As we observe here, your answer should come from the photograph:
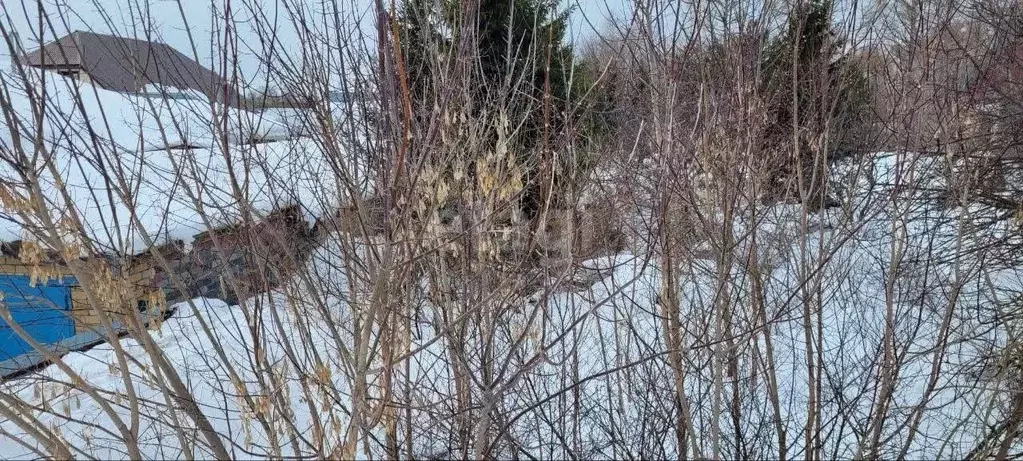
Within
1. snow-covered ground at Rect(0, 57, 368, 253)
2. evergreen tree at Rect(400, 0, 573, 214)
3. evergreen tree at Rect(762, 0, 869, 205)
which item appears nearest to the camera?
snow-covered ground at Rect(0, 57, 368, 253)

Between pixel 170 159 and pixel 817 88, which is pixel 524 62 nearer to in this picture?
pixel 817 88

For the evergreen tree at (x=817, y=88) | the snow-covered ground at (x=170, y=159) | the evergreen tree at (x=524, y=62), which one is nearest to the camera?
the snow-covered ground at (x=170, y=159)

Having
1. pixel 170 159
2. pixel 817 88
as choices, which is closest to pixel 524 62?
pixel 817 88

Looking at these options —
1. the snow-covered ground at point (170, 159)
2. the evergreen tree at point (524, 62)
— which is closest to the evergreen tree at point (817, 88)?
the evergreen tree at point (524, 62)

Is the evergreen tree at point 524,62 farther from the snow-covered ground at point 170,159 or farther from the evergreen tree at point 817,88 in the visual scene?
the evergreen tree at point 817,88

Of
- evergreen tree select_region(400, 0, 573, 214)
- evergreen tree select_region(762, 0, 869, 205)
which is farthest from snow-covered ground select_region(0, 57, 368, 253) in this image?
evergreen tree select_region(762, 0, 869, 205)

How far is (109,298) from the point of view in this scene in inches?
90.6

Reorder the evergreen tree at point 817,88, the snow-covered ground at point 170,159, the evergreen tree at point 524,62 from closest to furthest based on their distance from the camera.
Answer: the snow-covered ground at point 170,159 < the evergreen tree at point 817,88 < the evergreen tree at point 524,62

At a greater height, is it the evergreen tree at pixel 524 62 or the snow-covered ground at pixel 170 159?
the evergreen tree at pixel 524 62

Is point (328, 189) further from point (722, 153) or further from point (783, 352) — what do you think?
point (783, 352)

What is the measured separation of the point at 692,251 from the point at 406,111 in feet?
8.52

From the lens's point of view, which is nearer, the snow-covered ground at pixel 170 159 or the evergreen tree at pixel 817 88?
the snow-covered ground at pixel 170 159

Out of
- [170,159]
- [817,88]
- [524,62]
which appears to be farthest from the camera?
[524,62]

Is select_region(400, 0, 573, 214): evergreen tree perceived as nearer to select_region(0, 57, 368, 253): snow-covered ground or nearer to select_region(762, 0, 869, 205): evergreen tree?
select_region(0, 57, 368, 253): snow-covered ground
